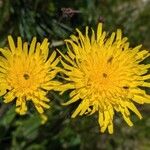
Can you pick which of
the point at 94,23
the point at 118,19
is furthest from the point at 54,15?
the point at 118,19

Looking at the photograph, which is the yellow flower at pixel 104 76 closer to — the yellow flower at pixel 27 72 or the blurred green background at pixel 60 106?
the yellow flower at pixel 27 72

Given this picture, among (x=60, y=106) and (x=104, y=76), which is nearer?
(x=104, y=76)

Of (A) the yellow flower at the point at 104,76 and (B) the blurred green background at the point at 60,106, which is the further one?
(B) the blurred green background at the point at 60,106

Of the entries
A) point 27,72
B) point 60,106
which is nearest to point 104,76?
point 27,72

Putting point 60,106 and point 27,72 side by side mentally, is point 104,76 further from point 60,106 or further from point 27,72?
point 60,106

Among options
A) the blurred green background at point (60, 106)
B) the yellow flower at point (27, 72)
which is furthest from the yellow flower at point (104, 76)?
the blurred green background at point (60, 106)

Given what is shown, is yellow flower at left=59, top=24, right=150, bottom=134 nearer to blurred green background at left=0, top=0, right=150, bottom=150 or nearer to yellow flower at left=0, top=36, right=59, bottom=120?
yellow flower at left=0, top=36, right=59, bottom=120
